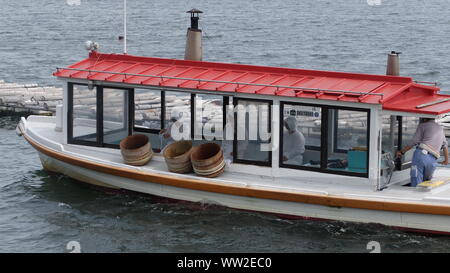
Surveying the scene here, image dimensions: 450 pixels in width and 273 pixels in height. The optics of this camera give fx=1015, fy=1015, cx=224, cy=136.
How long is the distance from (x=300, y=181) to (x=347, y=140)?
3.60ft

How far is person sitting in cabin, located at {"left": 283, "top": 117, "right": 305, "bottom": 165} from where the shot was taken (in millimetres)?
18016

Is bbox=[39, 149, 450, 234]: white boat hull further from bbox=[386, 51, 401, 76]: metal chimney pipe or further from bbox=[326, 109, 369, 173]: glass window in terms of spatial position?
bbox=[386, 51, 401, 76]: metal chimney pipe

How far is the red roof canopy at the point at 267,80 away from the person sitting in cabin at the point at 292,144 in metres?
0.61

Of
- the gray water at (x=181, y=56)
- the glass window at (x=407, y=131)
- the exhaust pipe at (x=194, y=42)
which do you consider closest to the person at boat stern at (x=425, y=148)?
the glass window at (x=407, y=131)

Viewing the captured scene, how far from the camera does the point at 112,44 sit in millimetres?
56250

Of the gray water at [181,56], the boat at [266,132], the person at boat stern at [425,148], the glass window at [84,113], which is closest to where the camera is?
the boat at [266,132]

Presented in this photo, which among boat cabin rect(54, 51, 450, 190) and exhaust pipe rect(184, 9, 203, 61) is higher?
exhaust pipe rect(184, 9, 203, 61)

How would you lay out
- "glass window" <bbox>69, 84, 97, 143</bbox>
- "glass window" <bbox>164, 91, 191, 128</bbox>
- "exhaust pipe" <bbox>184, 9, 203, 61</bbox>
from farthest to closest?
1. "exhaust pipe" <bbox>184, 9, 203, 61</bbox>
2. "glass window" <bbox>69, 84, 97, 143</bbox>
3. "glass window" <bbox>164, 91, 191, 128</bbox>

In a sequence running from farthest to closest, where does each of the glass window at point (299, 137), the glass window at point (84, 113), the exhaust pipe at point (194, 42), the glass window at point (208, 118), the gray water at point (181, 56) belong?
1. the exhaust pipe at point (194, 42)
2. the glass window at point (84, 113)
3. the glass window at point (208, 118)
4. the glass window at point (299, 137)
5. the gray water at point (181, 56)

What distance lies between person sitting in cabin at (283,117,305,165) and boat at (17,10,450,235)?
0.13ft

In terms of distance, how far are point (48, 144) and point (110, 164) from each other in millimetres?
2064

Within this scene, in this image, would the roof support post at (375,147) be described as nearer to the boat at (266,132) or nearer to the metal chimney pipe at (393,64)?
the boat at (266,132)

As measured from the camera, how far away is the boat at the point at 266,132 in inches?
675

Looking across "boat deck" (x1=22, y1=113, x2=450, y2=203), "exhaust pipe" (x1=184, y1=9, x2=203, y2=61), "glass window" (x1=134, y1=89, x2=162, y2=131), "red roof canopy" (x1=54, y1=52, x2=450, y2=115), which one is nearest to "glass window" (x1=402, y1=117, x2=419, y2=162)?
"red roof canopy" (x1=54, y1=52, x2=450, y2=115)
